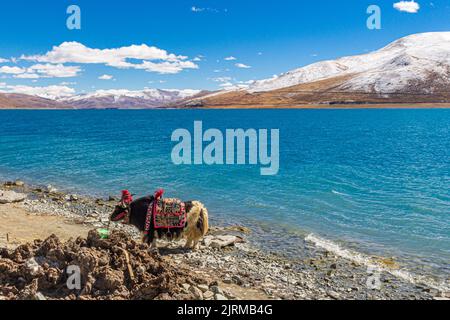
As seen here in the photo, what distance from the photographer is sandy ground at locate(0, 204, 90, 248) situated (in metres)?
13.8

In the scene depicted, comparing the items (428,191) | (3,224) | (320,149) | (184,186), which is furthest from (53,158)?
(428,191)

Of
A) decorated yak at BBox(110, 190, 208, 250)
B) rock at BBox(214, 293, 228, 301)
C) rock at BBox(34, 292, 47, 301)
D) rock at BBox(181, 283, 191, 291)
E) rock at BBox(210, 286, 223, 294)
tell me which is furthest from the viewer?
decorated yak at BBox(110, 190, 208, 250)

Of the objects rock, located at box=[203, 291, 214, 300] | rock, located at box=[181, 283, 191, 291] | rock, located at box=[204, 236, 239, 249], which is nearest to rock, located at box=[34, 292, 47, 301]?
rock, located at box=[181, 283, 191, 291]

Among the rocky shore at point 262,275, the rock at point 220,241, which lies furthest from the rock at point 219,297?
the rock at point 220,241

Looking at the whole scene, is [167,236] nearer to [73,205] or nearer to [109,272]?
[109,272]

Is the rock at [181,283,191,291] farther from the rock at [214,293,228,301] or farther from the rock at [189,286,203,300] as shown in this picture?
the rock at [214,293,228,301]

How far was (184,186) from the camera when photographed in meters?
27.5

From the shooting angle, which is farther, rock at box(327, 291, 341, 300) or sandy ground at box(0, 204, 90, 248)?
sandy ground at box(0, 204, 90, 248)

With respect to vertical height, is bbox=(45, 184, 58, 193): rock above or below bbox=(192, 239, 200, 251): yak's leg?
above

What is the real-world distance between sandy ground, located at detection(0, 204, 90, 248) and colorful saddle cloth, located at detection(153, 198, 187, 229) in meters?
3.79

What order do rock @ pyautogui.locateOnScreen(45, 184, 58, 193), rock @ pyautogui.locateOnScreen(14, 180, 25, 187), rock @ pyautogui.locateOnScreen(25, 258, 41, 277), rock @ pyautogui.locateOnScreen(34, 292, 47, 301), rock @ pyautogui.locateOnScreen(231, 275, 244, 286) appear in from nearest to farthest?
rock @ pyautogui.locateOnScreen(34, 292, 47, 301), rock @ pyautogui.locateOnScreen(25, 258, 41, 277), rock @ pyautogui.locateOnScreen(231, 275, 244, 286), rock @ pyautogui.locateOnScreen(45, 184, 58, 193), rock @ pyautogui.locateOnScreen(14, 180, 25, 187)

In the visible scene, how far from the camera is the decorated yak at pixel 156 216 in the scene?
1310cm
